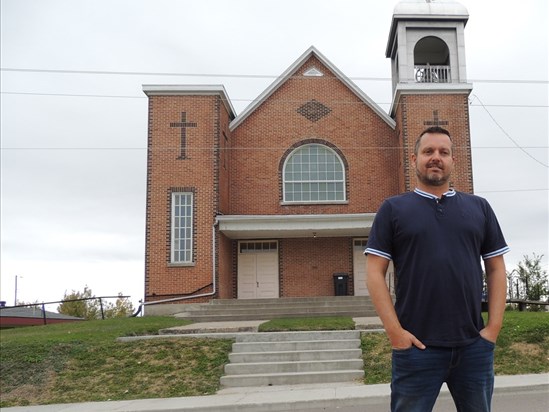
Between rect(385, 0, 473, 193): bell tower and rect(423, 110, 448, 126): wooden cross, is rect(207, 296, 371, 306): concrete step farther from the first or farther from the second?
rect(423, 110, 448, 126): wooden cross

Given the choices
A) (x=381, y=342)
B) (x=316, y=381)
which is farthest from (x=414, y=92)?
(x=316, y=381)

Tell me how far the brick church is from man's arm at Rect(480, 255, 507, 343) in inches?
606

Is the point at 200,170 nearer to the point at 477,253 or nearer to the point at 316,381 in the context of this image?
the point at 316,381

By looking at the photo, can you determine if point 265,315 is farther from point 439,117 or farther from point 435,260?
point 435,260

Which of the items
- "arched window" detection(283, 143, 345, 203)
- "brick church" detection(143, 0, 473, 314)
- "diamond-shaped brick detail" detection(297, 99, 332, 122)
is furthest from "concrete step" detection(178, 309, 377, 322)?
"diamond-shaped brick detail" detection(297, 99, 332, 122)

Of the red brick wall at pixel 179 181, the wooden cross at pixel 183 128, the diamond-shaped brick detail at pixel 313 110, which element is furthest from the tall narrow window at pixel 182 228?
the diamond-shaped brick detail at pixel 313 110

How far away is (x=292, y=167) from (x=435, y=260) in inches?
729

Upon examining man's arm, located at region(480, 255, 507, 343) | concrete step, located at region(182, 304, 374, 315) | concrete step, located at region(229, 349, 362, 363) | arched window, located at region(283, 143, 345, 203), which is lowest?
concrete step, located at region(229, 349, 362, 363)

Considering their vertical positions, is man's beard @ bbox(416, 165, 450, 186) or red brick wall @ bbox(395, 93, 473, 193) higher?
red brick wall @ bbox(395, 93, 473, 193)

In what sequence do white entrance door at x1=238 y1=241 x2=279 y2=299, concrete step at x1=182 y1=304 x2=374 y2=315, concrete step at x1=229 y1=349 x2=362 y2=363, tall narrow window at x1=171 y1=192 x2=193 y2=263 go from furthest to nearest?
white entrance door at x1=238 y1=241 x2=279 y2=299 → tall narrow window at x1=171 y1=192 x2=193 y2=263 → concrete step at x1=182 y1=304 x2=374 y2=315 → concrete step at x1=229 y1=349 x2=362 y2=363

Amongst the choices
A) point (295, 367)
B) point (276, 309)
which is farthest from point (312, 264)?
point (295, 367)

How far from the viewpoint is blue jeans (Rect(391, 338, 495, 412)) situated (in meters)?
2.74

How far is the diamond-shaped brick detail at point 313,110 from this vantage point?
70.6ft

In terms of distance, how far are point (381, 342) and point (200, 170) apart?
32.9 feet
